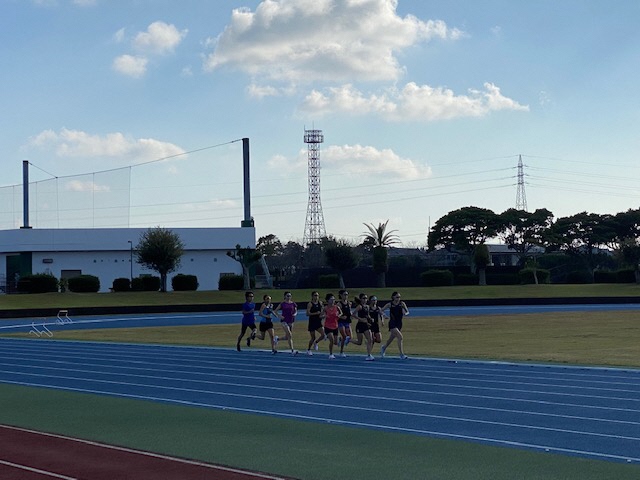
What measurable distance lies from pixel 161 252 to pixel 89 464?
Result: 57609mm

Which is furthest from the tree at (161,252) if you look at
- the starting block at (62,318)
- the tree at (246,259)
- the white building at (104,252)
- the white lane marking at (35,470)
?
the white lane marking at (35,470)

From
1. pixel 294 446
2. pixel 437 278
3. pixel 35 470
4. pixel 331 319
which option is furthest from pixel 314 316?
pixel 437 278

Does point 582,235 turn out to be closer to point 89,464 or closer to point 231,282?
point 231,282

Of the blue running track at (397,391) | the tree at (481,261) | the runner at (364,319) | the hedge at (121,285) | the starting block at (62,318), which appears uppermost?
the tree at (481,261)

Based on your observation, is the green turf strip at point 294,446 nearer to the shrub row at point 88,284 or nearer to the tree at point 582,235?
the shrub row at point 88,284

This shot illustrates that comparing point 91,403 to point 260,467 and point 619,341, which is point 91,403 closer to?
point 260,467

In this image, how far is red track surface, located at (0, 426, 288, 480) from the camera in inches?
354

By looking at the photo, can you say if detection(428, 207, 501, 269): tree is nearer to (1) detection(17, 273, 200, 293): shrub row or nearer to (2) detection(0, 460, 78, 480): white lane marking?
(1) detection(17, 273, 200, 293): shrub row

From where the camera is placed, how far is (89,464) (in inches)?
380

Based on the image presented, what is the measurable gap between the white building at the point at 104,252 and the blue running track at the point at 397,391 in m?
49.9

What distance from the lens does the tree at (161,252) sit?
66.6m

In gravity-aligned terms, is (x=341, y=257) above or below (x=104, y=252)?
below

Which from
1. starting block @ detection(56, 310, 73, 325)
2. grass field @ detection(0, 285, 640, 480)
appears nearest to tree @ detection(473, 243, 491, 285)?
starting block @ detection(56, 310, 73, 325)

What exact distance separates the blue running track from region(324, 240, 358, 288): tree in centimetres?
4928
